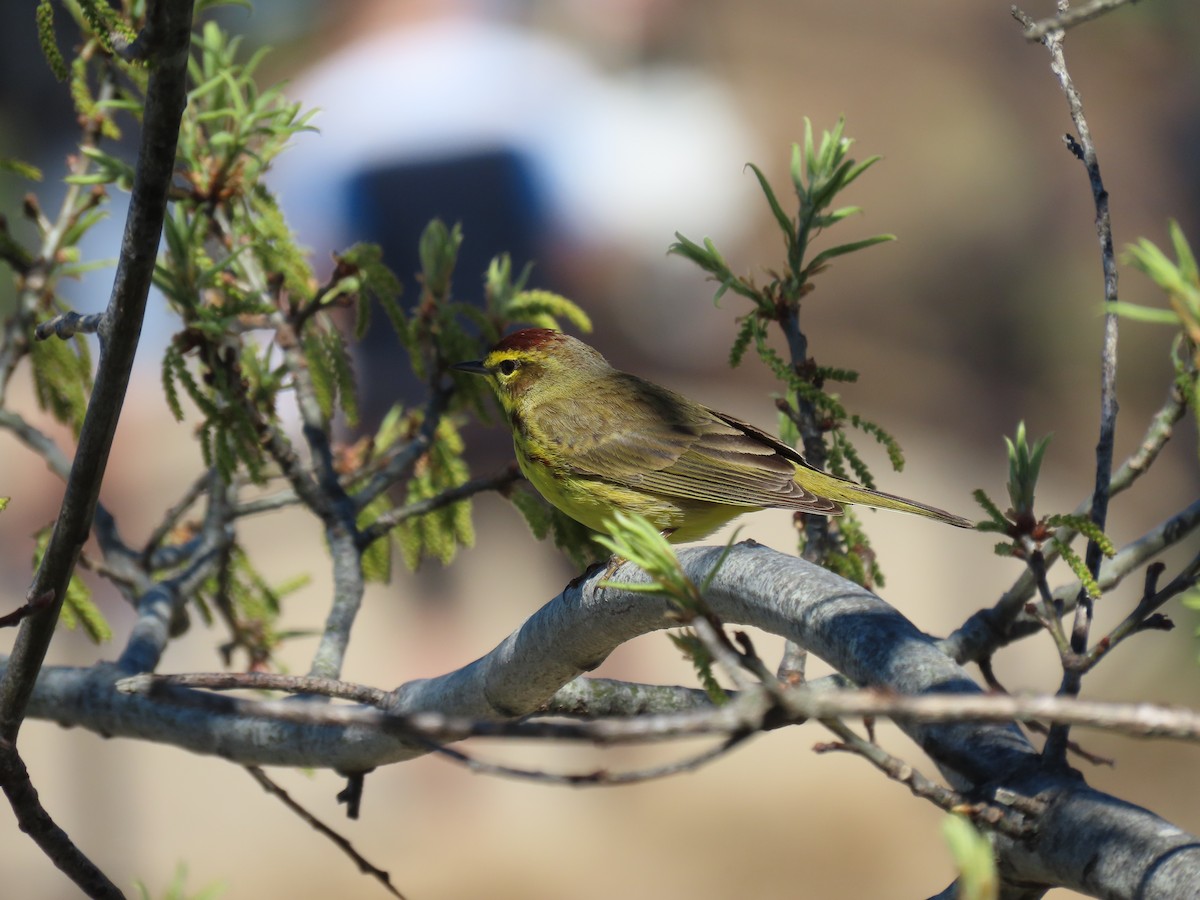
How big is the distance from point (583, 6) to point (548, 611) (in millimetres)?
14037

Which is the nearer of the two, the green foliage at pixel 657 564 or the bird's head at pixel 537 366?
the green foliage at pixel 657 564

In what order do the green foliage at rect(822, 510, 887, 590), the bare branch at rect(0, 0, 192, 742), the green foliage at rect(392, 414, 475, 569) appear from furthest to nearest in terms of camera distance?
the green foliage at rect(392, 414, 475, 569) → the green foliage at rect(822, 510, 887, 590) → the bare branch at rect(0, 0, 192, 742)

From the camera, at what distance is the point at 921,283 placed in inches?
539

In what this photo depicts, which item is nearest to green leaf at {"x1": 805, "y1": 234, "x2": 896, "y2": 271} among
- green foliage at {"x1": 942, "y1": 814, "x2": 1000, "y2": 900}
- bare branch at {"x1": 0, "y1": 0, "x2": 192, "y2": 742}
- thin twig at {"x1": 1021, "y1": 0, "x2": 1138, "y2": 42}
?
thin twig at {"x1": 1021, "y1": 0, "x2": 1138, "y2": 42}

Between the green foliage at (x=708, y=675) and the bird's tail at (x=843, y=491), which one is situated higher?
the green foliage at (x=708, y=675)

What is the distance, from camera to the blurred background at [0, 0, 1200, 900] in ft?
32.1

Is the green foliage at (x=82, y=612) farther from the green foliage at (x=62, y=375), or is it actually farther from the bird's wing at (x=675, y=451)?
the bird's wing at (x=675, y=451)

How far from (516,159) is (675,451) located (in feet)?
33.1

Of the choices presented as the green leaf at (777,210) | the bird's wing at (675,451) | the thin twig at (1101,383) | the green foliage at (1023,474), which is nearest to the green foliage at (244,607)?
the bird's wing at (675,451)

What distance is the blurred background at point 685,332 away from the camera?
9.79 metres

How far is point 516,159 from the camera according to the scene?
1384 centimetres

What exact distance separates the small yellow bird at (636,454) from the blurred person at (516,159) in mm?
6858

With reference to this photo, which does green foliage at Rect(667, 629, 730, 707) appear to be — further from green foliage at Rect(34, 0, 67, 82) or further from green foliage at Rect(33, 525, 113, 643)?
green foliage at Rect(33, 525, 113, 643)

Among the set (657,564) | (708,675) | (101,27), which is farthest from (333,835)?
(101,27)
